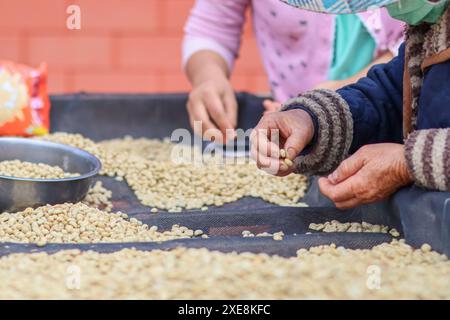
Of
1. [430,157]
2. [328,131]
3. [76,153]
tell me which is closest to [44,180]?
[76,153]

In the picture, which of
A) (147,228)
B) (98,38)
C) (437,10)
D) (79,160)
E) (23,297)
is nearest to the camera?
(23,297)

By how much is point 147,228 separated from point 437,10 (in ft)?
2.62

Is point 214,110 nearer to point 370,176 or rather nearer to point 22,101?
point 22,101

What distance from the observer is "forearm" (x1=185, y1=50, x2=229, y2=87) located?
8.96 feet

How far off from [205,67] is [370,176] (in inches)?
48.6

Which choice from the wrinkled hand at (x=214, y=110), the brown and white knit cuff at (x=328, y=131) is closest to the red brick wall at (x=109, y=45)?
the wrinkled hand at (x=214, y=110)

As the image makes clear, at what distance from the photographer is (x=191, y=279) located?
1.25 meters

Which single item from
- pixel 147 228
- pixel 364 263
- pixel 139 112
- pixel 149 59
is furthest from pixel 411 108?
pixel 149 59

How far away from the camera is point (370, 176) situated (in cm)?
166

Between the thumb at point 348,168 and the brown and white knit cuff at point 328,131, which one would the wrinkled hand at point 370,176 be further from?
A: the brown and white knit cuff at point 328,131

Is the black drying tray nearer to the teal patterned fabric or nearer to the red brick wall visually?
the teal patterned fabric

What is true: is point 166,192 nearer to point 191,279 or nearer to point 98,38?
point 191,279

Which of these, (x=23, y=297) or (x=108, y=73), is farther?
(x=108, y=73)

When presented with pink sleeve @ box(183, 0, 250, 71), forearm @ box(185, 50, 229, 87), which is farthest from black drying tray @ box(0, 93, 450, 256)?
pink sleeve @ box(183, 0, 250, 71)
